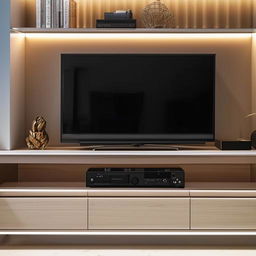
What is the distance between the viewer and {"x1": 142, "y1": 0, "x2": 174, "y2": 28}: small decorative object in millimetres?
4000

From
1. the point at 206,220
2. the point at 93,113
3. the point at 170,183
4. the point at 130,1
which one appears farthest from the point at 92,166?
the point at 130,1

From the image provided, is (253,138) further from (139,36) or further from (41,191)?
(41,191)

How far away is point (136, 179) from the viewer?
12.0 feet

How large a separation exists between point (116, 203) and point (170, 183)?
0.40m

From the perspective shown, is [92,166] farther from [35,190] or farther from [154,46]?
[154,46]

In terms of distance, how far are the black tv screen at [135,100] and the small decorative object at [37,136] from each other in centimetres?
14

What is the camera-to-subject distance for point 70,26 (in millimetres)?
3969

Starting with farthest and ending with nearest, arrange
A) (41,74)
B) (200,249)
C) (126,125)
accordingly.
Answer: (41,74) → (126,125) → (200,249)

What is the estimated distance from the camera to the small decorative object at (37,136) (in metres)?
3.87
